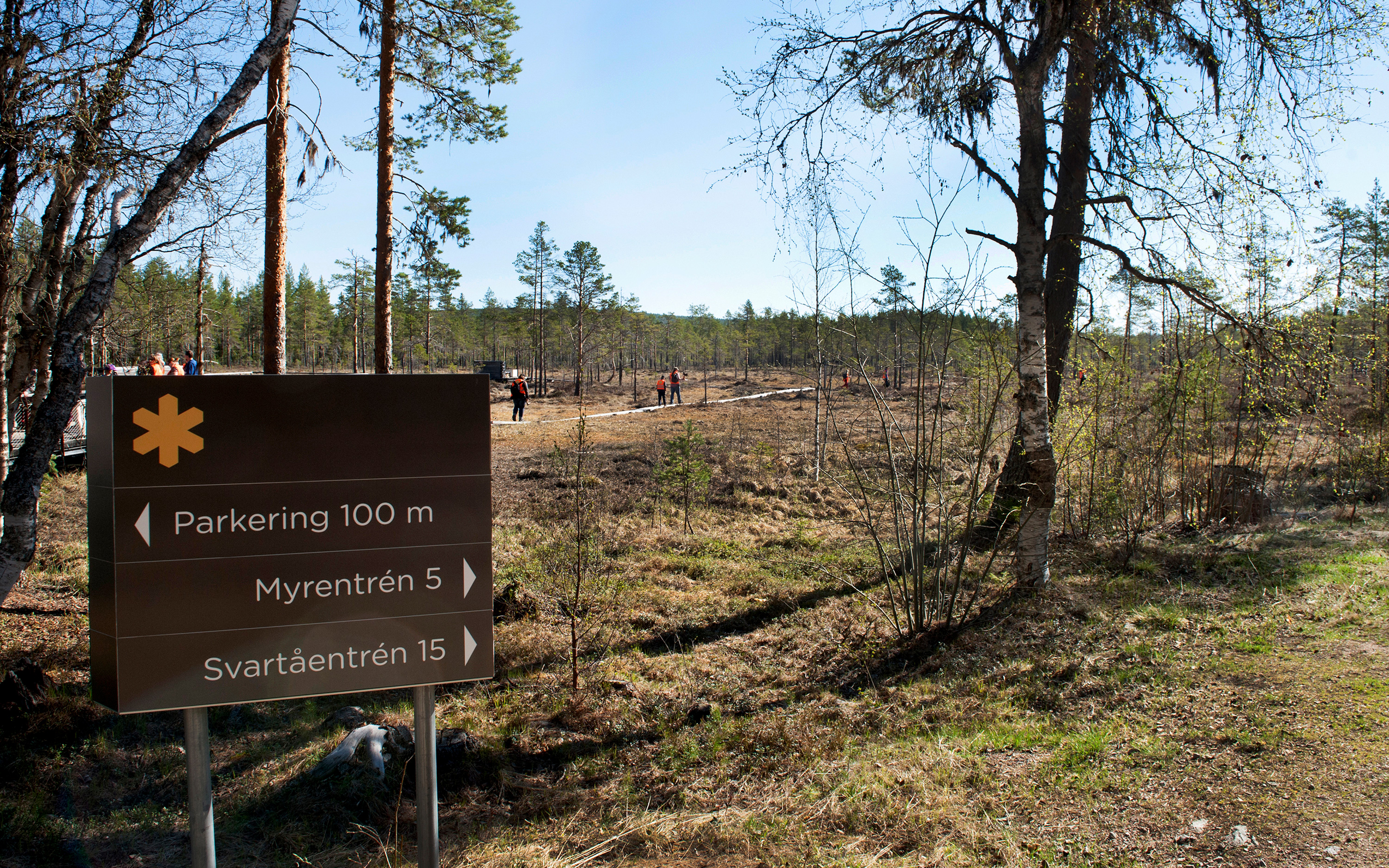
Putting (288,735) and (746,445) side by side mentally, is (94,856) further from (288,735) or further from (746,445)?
(746,445)

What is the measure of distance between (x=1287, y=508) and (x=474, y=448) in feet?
48.7

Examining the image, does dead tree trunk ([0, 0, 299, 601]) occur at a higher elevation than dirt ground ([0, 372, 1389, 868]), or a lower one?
higher

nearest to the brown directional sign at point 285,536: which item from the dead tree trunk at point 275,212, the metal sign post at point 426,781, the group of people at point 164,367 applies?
the metal sign post at point 426,781

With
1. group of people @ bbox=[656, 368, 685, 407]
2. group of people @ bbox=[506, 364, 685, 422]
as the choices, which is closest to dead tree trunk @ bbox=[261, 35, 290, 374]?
group of people @ bbox=[506, 364, 685, 422]

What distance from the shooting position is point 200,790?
2.46m

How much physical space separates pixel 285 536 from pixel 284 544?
0.10 feet

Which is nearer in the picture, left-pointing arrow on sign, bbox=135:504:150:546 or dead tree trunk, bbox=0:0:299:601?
left-pointing arrow on sign, bbox=135:504:150:546

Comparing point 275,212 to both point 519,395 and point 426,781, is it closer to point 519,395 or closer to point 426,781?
point 426,781

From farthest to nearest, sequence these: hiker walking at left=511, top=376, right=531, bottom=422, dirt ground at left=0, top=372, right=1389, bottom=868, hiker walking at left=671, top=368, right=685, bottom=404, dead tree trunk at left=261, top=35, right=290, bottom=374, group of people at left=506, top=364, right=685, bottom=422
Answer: hiker walking at left=671, top=368, right=685, bottom=404 < group of people at left=506, top=364, right=685, bottom=422 < hiker walking at left=511, top=376, right=531, bottom=422 < dead tree trunk at left=261, top=35, right=290, bottom=374 < dirt ground at left=0, top=372, right=1389, bottom=868

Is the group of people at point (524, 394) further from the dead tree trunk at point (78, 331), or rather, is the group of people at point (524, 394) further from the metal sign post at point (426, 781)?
the metal sign post at point (426, 781)

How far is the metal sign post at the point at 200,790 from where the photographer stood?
8.00 feet

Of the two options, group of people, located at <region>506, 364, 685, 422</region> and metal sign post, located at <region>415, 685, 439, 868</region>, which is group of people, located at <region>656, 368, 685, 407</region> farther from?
metal sign post, located at <region>415, 685, 439, 868</region>

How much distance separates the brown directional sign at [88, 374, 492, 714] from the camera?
7.88 ft

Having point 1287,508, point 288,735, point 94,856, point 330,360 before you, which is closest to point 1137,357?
point 1287,508
